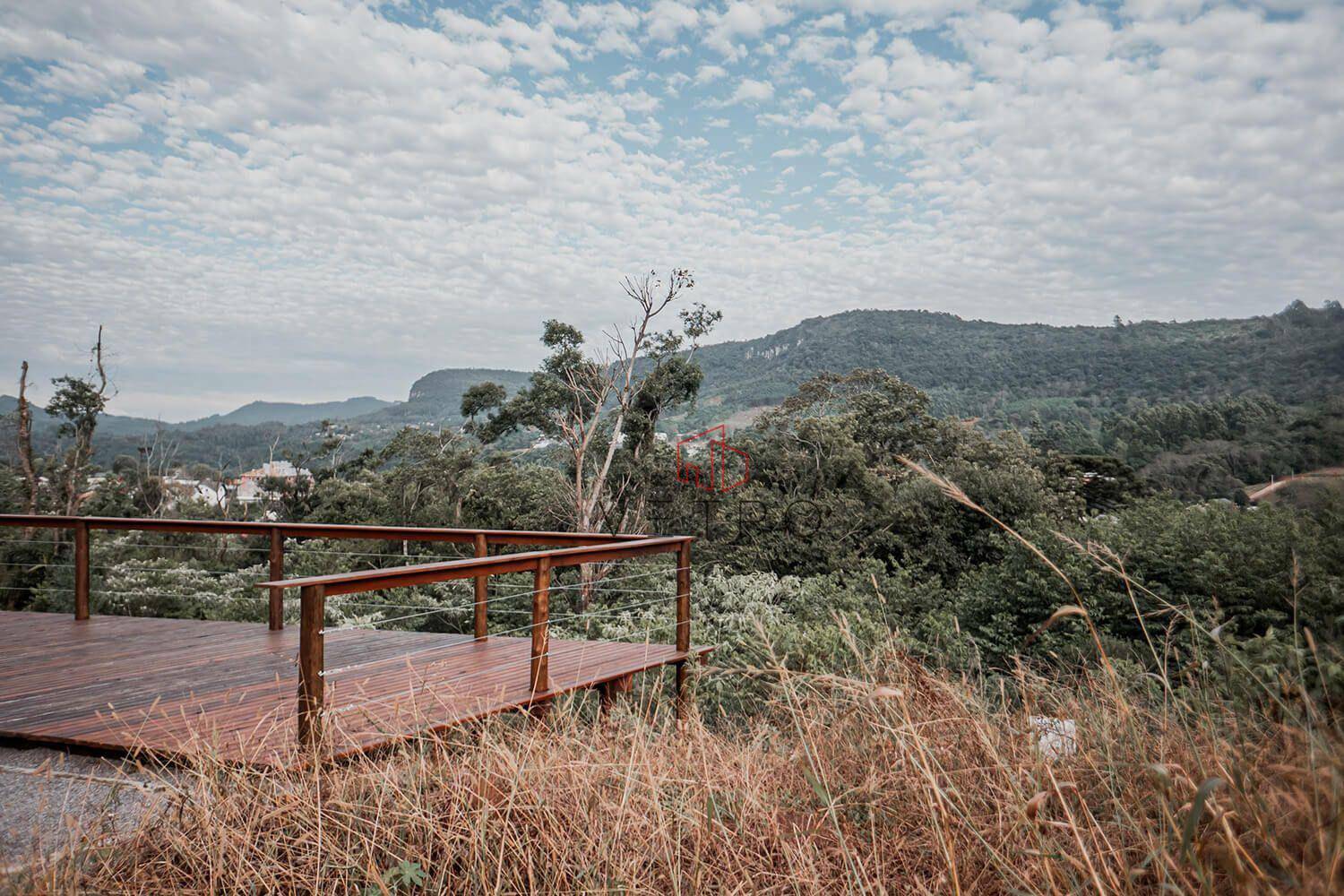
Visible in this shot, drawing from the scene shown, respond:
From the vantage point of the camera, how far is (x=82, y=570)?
5383mm

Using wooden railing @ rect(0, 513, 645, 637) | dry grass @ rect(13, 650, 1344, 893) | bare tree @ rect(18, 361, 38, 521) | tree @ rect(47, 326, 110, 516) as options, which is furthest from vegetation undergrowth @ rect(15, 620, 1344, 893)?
tree @ rect(47, 326, 110, 516)

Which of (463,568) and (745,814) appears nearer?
(745,814)

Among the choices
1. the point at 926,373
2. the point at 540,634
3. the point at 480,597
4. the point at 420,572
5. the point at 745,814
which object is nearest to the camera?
the point at 745,814

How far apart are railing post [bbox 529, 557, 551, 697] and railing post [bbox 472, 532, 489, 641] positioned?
102cm

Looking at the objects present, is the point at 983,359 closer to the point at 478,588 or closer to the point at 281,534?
the point at 478,588

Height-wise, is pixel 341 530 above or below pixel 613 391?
below

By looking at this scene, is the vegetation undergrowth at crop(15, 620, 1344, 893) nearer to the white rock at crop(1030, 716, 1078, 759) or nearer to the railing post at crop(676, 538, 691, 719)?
the white rock at crop(1030, 716, 1078, 759)

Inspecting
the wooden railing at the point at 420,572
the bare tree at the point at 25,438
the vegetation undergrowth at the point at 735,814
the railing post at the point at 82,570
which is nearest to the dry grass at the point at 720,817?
the vegetation undergrowth at the point at 735,814

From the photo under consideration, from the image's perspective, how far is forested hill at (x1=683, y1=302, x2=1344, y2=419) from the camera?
87.7ft

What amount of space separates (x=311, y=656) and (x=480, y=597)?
204 centimetres

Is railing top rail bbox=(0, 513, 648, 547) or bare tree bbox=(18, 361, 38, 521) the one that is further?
bare tree bbox=(18, 361, 38, 521)

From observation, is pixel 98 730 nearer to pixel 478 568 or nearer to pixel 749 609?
pixel 478 568

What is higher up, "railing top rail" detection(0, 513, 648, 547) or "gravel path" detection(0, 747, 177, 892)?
"railing top rail" detection(0, 513, 648, 547)

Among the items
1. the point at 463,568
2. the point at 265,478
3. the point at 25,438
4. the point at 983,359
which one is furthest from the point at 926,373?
the point at 463,568
